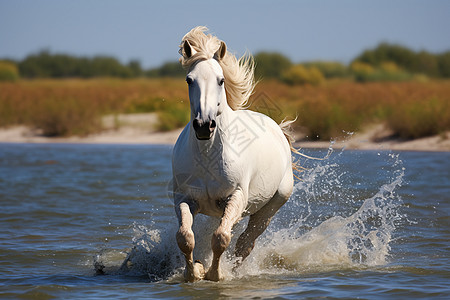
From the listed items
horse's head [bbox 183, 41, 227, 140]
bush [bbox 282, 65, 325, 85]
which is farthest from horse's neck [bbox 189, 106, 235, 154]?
bush [bbox 282, 65, 325, 85]

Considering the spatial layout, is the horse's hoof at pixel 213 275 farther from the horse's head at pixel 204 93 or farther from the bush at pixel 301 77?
the bush at pixel 301 77

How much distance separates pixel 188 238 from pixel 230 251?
1292 millimetres

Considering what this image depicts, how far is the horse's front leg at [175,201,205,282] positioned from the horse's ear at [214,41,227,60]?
1.08 meters

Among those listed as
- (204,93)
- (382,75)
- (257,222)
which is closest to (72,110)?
(257,222)

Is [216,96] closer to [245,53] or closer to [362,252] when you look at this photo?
[245,53]

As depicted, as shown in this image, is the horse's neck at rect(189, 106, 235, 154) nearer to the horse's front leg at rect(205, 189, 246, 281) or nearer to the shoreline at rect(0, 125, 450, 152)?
the horse's front leg at rect(205, 189, 246, 281)

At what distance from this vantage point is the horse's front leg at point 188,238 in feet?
14.5

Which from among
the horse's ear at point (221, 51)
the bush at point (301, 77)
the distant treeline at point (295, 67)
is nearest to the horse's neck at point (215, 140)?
the horse's ear at point (221, 51)

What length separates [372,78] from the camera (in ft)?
102

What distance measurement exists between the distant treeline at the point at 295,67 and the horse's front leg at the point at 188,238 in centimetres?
2188

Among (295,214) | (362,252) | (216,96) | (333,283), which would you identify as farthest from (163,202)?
(216,96)

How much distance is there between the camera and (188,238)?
441 centimetres

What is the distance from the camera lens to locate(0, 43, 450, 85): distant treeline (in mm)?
31938

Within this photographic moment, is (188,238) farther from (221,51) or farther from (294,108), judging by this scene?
(294,108)
